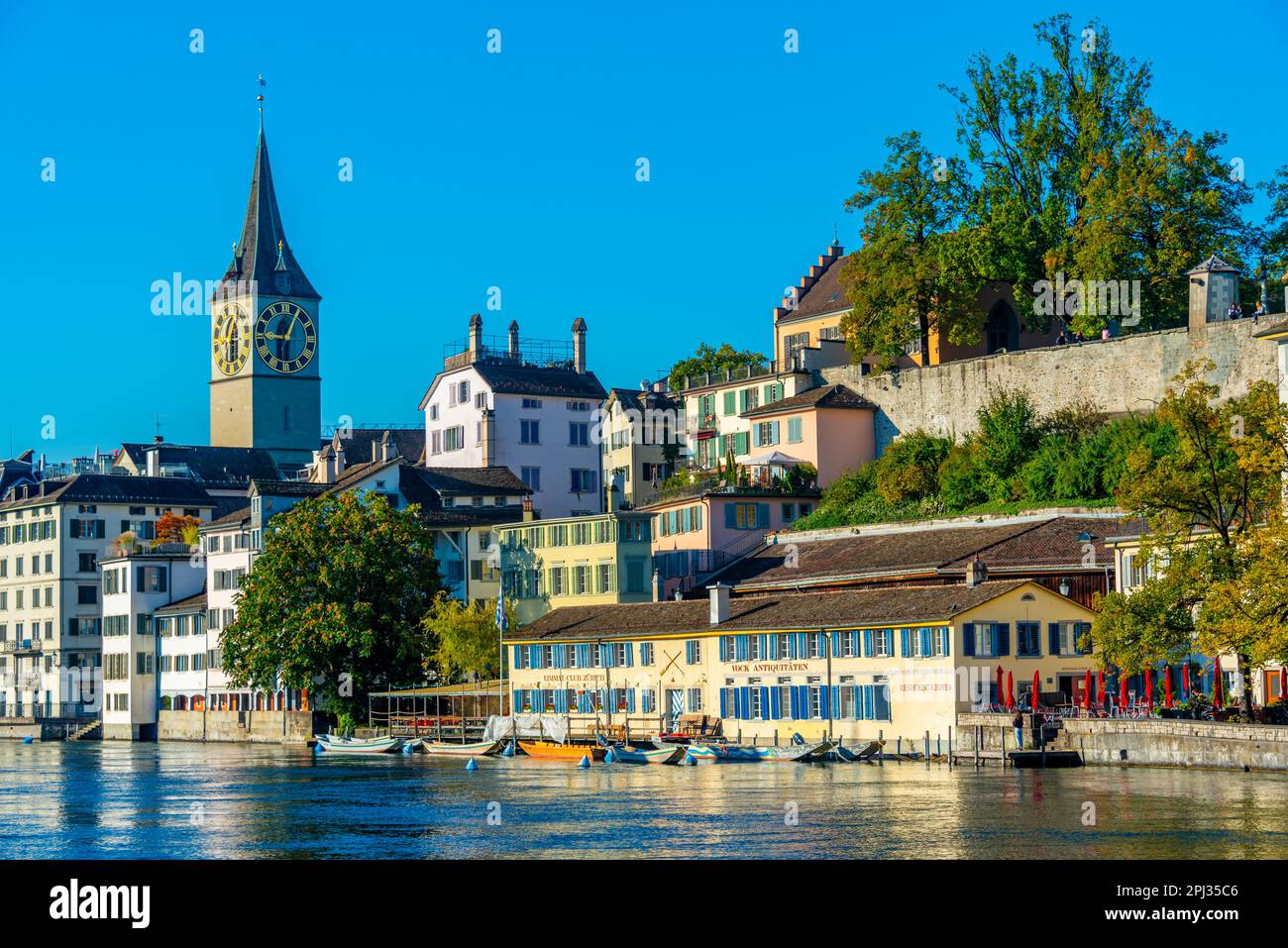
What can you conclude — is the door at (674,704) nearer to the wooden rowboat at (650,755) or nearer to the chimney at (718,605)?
the chimney at (718,605)

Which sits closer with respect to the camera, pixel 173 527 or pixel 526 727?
pixel 526 727

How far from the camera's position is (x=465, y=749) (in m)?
77.2

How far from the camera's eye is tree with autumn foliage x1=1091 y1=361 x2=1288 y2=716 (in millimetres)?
52562

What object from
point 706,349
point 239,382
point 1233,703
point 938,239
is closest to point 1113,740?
point 1233,703

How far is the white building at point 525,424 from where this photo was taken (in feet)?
358

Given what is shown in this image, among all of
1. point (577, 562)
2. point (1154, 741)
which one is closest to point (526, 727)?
point (577, 562)

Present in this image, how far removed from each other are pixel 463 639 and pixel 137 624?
1190 inches

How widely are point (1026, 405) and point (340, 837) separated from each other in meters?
42.6

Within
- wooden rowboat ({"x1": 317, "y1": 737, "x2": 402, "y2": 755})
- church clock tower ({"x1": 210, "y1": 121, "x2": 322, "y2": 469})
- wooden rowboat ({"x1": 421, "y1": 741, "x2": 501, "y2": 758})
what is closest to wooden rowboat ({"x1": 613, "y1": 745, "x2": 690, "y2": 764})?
wooden rowboat ({"x1": 421, "y1": 741, "x2": 501, "y2": 758})

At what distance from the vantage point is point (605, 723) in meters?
77.6

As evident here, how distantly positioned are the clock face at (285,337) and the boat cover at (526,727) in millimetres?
89274

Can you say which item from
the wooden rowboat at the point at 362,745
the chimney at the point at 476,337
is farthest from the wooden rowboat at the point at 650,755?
the chimney at the point at 476,337

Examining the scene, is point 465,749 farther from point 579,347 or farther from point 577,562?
point 579,347

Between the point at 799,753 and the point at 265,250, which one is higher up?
the point at 265,250
